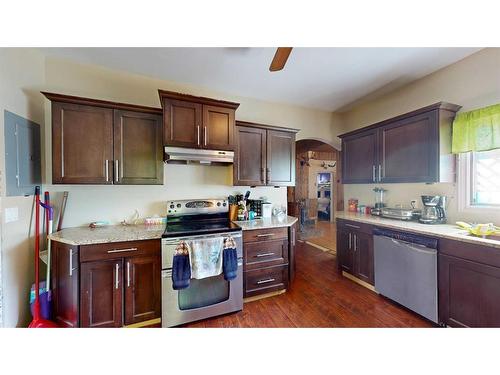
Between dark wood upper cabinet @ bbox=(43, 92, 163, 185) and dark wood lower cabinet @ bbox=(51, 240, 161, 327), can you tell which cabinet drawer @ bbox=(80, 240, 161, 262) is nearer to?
dark wood lower cabinet @ bbox=(51, 240, 161, 327)

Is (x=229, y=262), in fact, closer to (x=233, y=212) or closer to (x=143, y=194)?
(x=233, y=212)

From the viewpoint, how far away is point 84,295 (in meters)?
1.54

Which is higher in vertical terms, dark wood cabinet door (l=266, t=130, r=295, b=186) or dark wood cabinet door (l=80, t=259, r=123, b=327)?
dark wood cabinet door (l=266, t=130, r=295, b=186)

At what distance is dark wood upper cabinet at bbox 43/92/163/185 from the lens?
171 cm

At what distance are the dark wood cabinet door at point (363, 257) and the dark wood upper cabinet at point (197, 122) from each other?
1.97 metres

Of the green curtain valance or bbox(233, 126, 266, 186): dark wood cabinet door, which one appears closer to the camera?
the green curtain valance

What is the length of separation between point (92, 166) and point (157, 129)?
27.6 inches

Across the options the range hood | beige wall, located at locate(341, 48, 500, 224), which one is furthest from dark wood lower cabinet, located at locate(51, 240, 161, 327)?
beige wall, located at locate(341, 48, 500, 224)

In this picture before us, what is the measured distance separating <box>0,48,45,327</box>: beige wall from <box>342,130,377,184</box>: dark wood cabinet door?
3.64 meters

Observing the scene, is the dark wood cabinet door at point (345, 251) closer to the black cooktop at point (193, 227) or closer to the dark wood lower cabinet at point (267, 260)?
the dark wood lower cabinet at point (267, 260)

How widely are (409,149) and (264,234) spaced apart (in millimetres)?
1879

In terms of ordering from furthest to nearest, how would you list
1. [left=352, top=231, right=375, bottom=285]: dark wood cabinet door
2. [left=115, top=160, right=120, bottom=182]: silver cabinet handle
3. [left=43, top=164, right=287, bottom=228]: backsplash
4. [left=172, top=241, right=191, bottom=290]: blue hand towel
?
[left=352, top=231, right=375, bottom=285]: dark wood cabinet door < [left=43, top=164, right=287, bottom=228]: backsplash < [left=115, top=160, right=120, bottom=182]: silver cabinet handle < [left=172, top=241, right=191, bottom=290]: blue hand towel

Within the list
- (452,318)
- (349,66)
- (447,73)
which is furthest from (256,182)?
(447,73)
